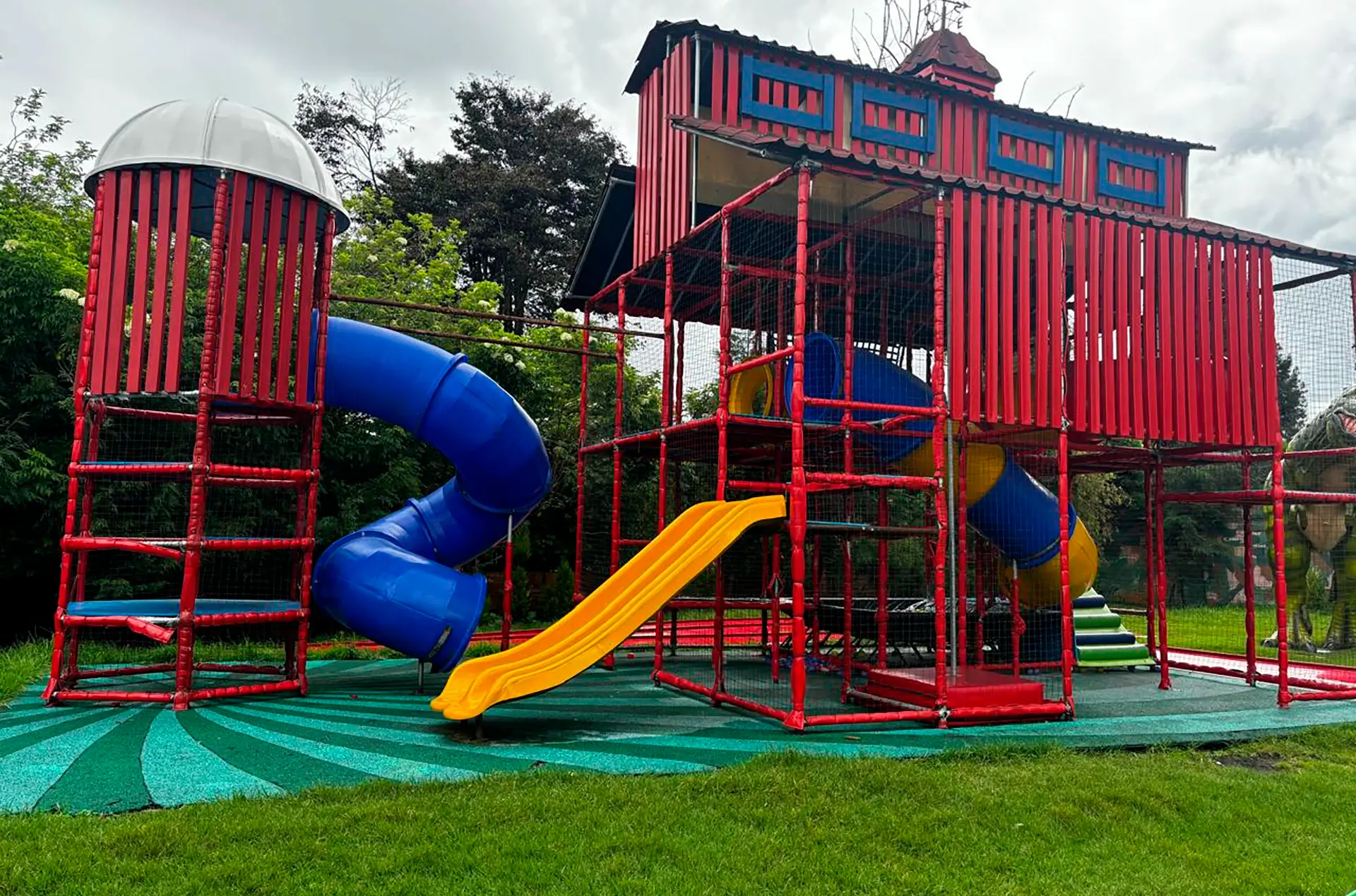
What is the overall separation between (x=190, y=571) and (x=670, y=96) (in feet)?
21.2

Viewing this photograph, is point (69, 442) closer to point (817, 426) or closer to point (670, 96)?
point (670, 96)

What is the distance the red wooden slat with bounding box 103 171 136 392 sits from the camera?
7801mm

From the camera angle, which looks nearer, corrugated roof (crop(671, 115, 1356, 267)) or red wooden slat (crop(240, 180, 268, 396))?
corrugated roof (crop(671, 115, 1356, 267))

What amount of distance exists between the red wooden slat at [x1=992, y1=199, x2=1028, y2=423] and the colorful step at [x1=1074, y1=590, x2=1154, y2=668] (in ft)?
14.5

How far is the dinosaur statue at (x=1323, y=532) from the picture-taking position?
40.5 ft

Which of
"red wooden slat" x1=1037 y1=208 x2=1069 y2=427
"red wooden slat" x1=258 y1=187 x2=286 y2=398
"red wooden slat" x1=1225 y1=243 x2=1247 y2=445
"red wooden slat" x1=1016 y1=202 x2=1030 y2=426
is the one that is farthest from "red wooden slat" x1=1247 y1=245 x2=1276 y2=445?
"red wooden slat" x1=258 y1=187 x2=286 y2=398

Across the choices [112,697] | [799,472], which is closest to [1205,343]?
[799,472]

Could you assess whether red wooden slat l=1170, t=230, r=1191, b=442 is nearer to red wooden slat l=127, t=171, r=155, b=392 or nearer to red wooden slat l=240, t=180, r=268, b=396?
red wooden slat l=240, t=180, r=268, b=396

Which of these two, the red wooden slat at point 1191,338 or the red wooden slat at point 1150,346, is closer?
the red wooden slat at point 1150,346

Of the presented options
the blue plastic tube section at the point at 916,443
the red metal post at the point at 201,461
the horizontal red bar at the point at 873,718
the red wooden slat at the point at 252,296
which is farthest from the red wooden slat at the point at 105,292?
the horizontal red bar at the point at 873,718

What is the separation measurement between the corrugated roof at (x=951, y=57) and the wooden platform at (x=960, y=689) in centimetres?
708

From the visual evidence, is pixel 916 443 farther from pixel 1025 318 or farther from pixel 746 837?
pixel 746 837

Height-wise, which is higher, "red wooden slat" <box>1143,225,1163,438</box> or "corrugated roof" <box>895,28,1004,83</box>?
"corrugated roof" <box>895,28,1004,83</box>

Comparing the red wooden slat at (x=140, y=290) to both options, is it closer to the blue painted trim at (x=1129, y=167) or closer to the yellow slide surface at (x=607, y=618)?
the yellow slide surface at (x=607, y=618)
